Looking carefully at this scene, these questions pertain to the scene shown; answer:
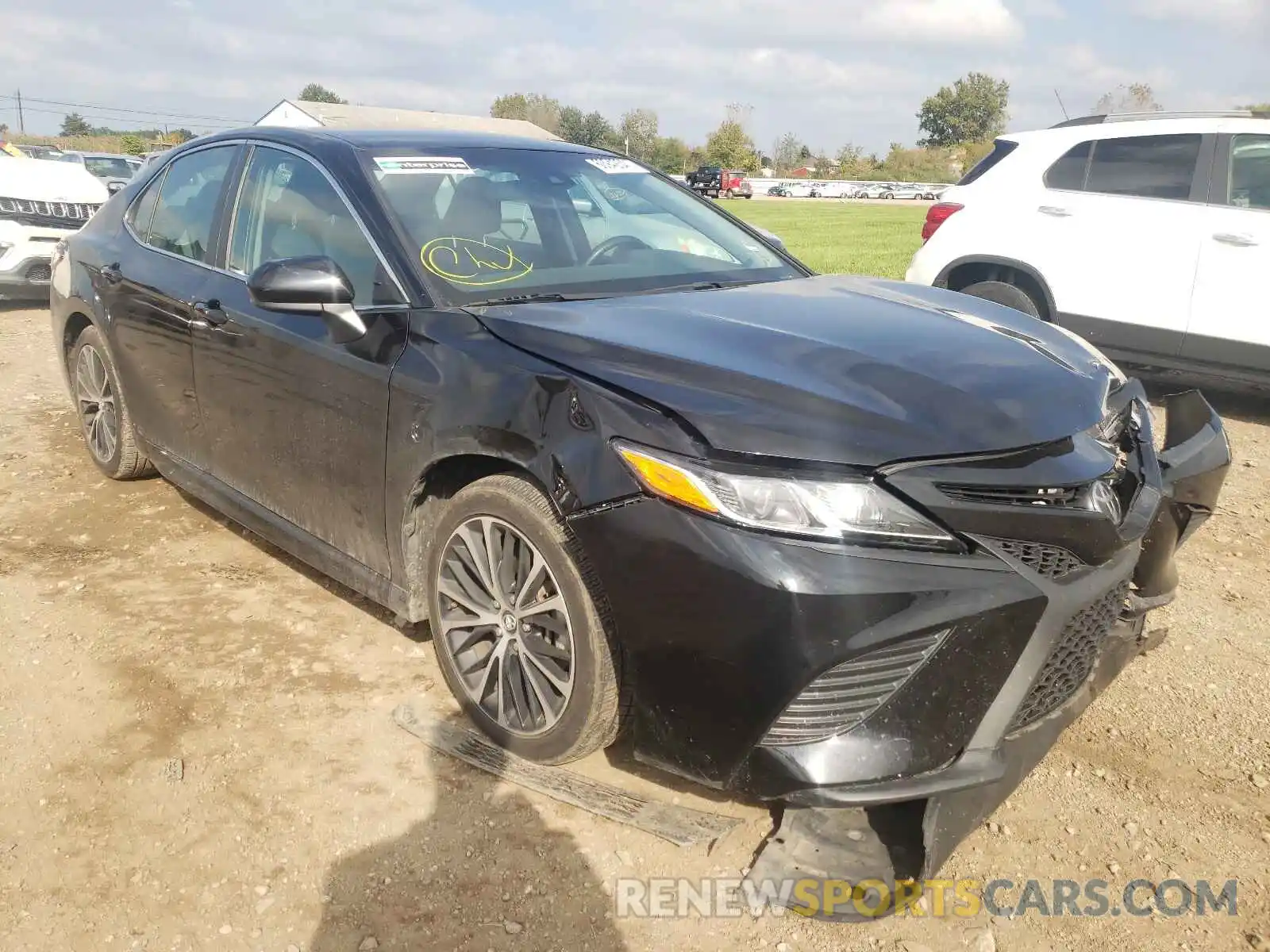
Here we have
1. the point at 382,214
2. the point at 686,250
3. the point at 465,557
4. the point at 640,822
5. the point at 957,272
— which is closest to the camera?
the point at 640,822

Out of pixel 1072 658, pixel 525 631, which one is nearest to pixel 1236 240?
pixel 1072 658

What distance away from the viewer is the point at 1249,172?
603cm

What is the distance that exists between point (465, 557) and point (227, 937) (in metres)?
1.05

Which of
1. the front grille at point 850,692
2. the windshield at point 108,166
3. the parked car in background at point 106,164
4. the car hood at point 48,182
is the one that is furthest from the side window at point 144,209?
the windshield at point 108,166

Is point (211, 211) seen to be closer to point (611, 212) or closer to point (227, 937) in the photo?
point (611, 212)

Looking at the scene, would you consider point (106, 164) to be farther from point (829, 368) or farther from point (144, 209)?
point (829, 368)

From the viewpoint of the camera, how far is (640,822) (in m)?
2.49

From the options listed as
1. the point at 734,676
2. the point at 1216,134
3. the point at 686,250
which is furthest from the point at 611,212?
the point at 1216,134

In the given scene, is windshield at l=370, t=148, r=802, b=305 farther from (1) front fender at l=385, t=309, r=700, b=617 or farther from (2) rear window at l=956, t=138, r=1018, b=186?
(2) rear window at l=956, t=138, r=1018, b=186

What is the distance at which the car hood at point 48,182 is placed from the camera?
30.8 feet

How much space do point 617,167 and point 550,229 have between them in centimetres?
75

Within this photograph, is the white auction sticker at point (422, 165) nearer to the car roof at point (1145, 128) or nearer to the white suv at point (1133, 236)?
the white suv at point (1133, 236)

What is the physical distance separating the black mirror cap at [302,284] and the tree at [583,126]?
97270mm

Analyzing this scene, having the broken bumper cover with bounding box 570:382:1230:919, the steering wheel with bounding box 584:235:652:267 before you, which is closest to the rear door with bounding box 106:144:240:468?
the steering wheel with bounding box 584:235:652:267
